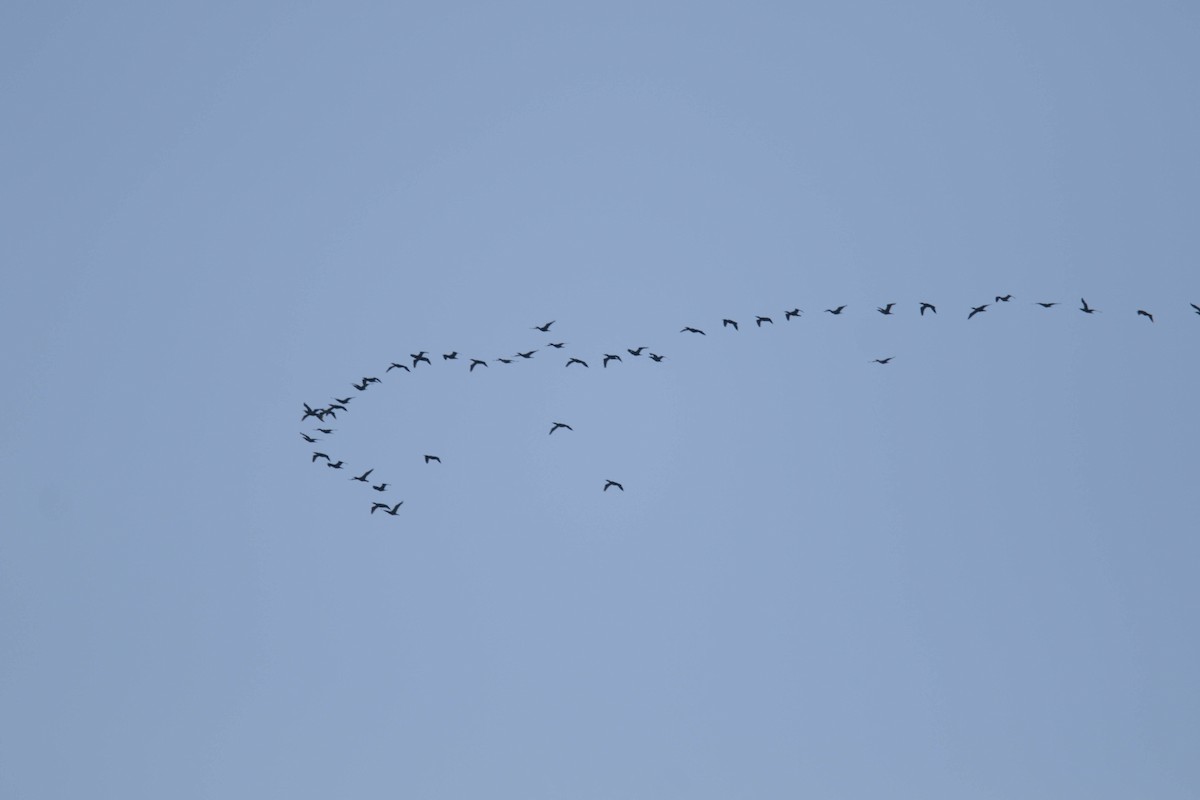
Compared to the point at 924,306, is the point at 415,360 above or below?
below

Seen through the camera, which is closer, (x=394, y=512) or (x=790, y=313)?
(x=394, y=512)

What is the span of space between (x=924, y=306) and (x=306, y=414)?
40.4 metres

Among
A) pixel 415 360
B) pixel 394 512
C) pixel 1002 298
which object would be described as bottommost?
pixel 394 512

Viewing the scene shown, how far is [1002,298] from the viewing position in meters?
86.7

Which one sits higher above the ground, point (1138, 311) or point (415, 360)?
point (1138, 311)

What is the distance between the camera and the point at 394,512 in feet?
282

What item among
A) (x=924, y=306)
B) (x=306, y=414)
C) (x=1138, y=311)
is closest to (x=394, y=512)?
(x=306, y=414)

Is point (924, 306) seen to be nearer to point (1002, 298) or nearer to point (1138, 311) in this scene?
point (1002, 298)

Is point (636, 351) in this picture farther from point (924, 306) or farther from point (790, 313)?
point (924, 306)

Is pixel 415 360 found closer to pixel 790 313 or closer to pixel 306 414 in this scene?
pixel 306 414

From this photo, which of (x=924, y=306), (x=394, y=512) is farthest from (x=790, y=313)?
(x=394, y=512)

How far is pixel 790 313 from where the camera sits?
94.4m

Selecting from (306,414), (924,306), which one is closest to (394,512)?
(306,414)

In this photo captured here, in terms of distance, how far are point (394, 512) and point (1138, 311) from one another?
157 ft
